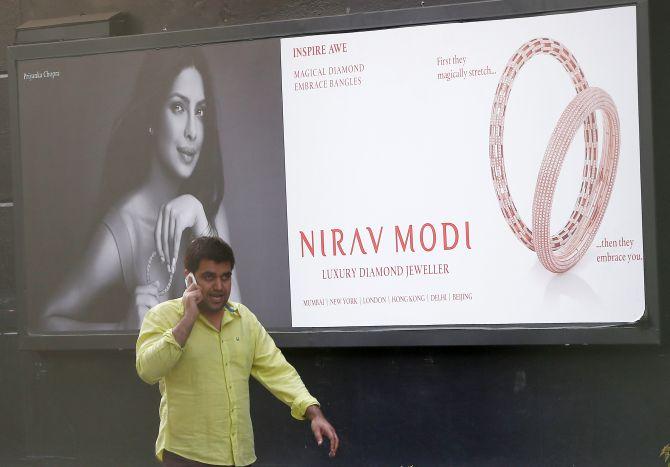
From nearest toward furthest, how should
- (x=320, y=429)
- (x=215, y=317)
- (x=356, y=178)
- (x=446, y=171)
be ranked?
(x=320, y=429) → (x=215, y=317) → (x=446, y=171) → (x=356, y=178)

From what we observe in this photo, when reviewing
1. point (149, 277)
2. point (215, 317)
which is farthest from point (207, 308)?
point (149, 277)

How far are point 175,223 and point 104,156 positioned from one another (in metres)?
0.77

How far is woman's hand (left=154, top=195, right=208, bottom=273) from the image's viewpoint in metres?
9.13

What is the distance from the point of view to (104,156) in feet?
30.8

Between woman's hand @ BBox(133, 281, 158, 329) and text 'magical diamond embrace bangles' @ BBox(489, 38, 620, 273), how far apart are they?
266 centimetres

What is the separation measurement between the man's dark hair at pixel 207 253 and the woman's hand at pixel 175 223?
3.23m

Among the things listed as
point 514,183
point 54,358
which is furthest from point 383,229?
point 54,358

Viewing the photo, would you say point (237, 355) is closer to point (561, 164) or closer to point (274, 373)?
point (274, 373)

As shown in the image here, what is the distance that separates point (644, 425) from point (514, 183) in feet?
5.98

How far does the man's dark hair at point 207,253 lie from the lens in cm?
584

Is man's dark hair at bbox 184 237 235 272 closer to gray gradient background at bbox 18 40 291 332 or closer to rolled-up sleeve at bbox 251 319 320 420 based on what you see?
rolled-up sleeve at bbox 251 319 320 420

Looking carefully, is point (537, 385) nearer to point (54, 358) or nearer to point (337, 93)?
point (337, 93)

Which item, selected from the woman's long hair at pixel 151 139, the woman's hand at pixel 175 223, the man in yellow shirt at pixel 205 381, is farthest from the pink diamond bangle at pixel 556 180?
the man in yellow shirt at pixel 205 381

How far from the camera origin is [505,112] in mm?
8461
